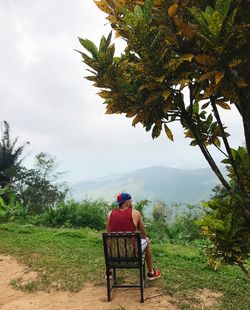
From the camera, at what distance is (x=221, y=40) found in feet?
9.49

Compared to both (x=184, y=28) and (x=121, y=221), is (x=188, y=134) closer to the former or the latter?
(x=184, y=28)

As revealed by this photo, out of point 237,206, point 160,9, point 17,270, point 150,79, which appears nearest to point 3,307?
point 17,270

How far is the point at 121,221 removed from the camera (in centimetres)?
669

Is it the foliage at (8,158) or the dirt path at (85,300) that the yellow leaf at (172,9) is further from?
the foliage at (8,158)

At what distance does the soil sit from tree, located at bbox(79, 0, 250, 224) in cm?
302

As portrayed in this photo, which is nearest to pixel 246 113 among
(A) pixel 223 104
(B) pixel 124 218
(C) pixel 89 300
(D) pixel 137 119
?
(A) pixel 223 104

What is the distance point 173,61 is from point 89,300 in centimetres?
452

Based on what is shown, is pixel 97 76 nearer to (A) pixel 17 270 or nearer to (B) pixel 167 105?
(B) pixel 167 105

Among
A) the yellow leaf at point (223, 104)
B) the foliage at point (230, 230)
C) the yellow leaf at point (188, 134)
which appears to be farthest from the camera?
the yellow leaf at point (188, 134)

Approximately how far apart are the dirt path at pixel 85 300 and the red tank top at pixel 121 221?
3.43ft

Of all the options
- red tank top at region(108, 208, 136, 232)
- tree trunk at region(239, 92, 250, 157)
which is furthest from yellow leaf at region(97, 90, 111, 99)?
red tank top at region(108, 208, 136, 232)

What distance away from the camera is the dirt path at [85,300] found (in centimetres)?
612

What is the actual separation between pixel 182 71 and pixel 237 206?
1444mm

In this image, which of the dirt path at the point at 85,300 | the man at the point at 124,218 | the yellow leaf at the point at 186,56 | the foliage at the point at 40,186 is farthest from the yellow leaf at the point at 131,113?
the foliage at the point at 40,186
